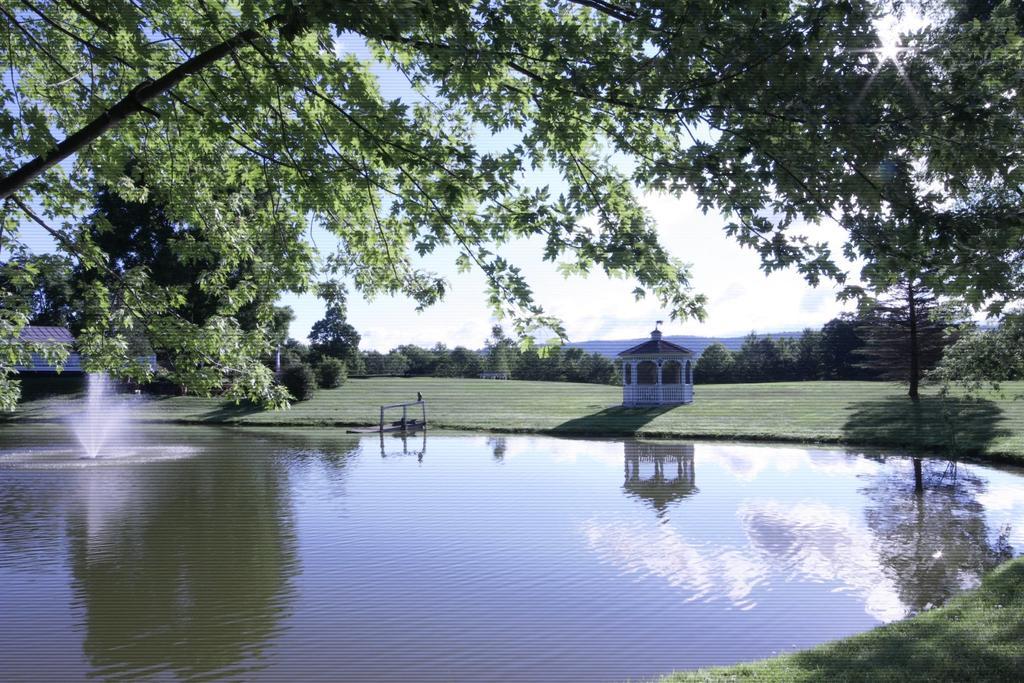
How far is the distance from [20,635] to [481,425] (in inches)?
646

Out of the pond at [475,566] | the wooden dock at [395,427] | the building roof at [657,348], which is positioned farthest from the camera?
the building roof at [657,348]

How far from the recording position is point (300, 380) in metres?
25.9

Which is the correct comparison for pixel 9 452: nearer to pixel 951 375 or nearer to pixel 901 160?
pixel 901 160

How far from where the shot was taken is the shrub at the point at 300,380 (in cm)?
2558

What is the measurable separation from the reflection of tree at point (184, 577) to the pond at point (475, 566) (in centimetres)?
3

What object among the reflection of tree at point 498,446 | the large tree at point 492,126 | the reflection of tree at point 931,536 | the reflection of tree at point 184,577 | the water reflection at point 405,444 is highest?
the large tree at point 492,126

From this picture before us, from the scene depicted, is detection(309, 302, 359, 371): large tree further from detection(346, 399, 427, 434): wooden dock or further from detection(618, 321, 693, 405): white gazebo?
detection(618, 321, 693, 405): white gazebo

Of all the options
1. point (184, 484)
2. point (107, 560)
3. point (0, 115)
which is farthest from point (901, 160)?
point (184, 484)

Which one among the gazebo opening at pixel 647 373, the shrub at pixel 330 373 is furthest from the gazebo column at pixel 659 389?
the shrub at pixel 330 373

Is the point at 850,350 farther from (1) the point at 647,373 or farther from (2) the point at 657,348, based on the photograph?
(1) the point at 647,373

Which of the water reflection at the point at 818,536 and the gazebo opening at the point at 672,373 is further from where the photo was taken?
the gazebo opening at the point at 672,373

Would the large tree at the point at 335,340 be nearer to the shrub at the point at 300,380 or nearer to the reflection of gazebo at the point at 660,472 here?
the shrub at the point at 300,380

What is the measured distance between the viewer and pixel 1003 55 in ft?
11.2

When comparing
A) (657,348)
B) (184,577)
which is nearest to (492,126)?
(184,577)
